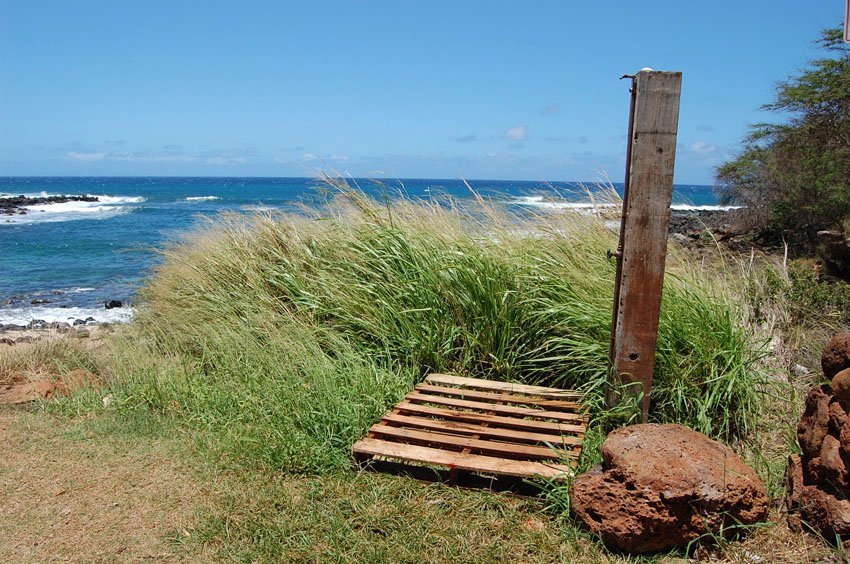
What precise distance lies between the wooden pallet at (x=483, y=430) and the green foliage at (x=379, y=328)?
0.69 feet

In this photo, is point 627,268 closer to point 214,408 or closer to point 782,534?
point 782,534

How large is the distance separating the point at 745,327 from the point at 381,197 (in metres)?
3.33

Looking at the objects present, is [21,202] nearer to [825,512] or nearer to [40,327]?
[40,327]

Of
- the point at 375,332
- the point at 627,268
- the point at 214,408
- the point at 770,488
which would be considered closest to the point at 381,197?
the point at 375,332

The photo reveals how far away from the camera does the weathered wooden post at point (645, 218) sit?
3.43 metres

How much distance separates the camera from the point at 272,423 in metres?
4.05

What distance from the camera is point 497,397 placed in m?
4.35

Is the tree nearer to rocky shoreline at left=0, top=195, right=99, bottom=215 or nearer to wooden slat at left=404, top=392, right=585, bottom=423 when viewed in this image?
wooden slat at left=404, top=392, right=585, bottom=423

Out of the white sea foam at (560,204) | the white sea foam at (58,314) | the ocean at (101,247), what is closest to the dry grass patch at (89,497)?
the ocean at (101,247)

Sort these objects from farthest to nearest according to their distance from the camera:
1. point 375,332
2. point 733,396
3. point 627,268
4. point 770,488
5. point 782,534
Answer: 1. point 375,332
2. point 733,396
3. point 627,268
4. point 770,488
5. point 782,534

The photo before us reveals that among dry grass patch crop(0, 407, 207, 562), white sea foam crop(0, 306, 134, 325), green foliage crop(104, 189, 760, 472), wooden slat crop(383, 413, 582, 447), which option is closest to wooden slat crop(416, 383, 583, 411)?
green foliage crop(104, 189, 760, 472)

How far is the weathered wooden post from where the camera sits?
11.2ft

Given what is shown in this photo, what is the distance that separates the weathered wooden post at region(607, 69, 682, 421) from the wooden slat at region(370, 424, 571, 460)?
2.08 ft

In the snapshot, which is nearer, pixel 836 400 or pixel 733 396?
pixel 836 400
